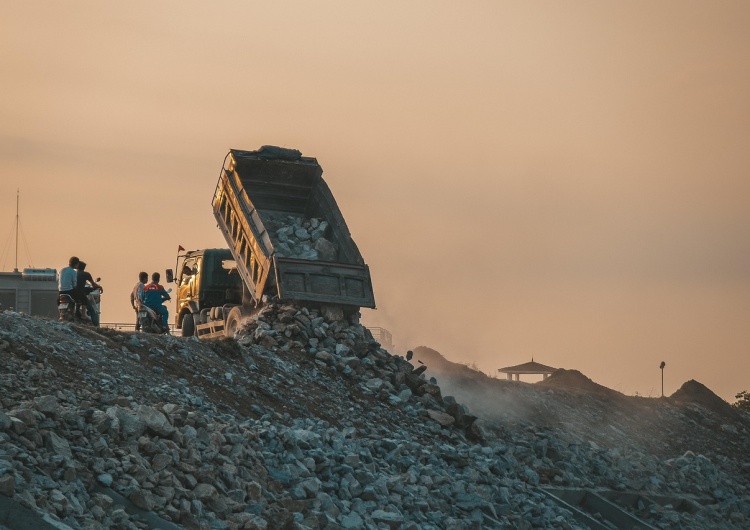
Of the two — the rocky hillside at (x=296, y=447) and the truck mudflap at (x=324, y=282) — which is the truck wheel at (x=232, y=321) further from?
the truck mudflap at (x=324, y=282)

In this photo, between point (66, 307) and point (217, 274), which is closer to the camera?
point (66, 307)

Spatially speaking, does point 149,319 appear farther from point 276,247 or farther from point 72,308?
point 276,247

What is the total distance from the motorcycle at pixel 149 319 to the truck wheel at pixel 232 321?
126cm

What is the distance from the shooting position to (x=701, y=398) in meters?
36.6

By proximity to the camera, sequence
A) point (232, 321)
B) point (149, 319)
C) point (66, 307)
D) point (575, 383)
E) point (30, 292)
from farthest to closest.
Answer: point (575, 383)
point (30, 292)
point (149, 319)
point (232, 321)
point (66, 307)

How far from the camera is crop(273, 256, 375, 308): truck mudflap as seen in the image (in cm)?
2286

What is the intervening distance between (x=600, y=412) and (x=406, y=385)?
384 inches

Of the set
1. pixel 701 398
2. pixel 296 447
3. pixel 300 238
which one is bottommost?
pixel 296 447

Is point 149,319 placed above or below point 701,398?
above

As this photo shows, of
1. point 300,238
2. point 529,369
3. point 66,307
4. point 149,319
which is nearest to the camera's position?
point 66,307

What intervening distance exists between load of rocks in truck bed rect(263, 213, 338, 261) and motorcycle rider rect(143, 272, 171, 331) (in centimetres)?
243

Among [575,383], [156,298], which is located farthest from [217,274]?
[575,383]

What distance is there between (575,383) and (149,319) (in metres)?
15.2

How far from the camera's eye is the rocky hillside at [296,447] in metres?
12.8
